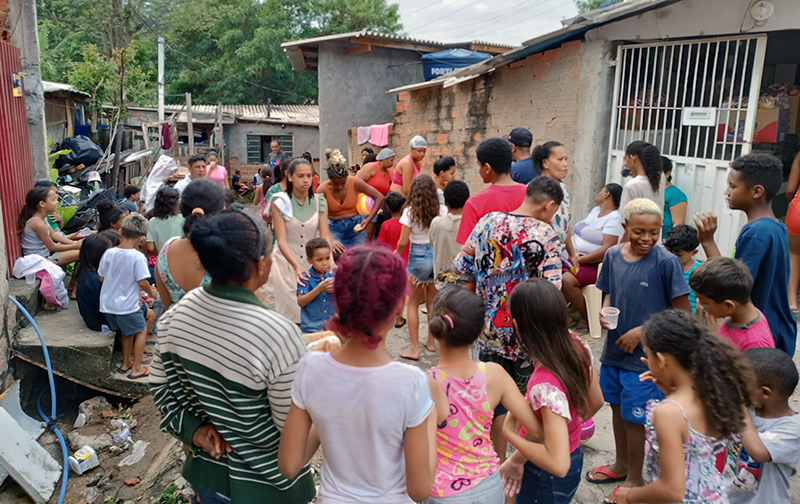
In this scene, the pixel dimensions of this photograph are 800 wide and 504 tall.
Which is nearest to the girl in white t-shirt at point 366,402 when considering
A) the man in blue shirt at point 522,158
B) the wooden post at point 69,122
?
the man in blue shirt at point 522,158

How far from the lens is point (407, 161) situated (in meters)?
6.44

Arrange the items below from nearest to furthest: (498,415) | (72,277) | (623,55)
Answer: (498,415) < (623,55) < (72,277)

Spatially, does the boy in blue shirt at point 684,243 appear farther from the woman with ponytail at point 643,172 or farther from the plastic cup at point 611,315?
the plastic cup at point 611,315

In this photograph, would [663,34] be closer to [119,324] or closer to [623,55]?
[623,55]

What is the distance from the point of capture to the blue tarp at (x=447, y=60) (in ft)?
37.5

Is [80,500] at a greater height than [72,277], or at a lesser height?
lesser

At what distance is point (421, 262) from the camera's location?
16.5ft

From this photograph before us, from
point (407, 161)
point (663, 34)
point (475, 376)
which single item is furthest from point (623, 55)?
point (475, 376)

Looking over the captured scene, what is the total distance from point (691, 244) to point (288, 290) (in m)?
3.09

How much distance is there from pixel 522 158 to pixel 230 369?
387 centimetres

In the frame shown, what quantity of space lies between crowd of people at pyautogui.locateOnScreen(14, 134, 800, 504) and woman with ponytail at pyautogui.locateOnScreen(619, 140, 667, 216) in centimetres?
89

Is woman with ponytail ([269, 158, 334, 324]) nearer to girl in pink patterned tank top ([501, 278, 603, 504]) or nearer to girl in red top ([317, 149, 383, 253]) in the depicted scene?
girl in red top ([317, 149, 383, 253])

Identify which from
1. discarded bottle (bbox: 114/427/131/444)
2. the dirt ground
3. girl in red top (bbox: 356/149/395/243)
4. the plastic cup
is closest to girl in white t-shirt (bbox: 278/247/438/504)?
the plastic cup

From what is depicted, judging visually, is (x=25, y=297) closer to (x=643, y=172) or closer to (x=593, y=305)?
(x=593, y=305)
